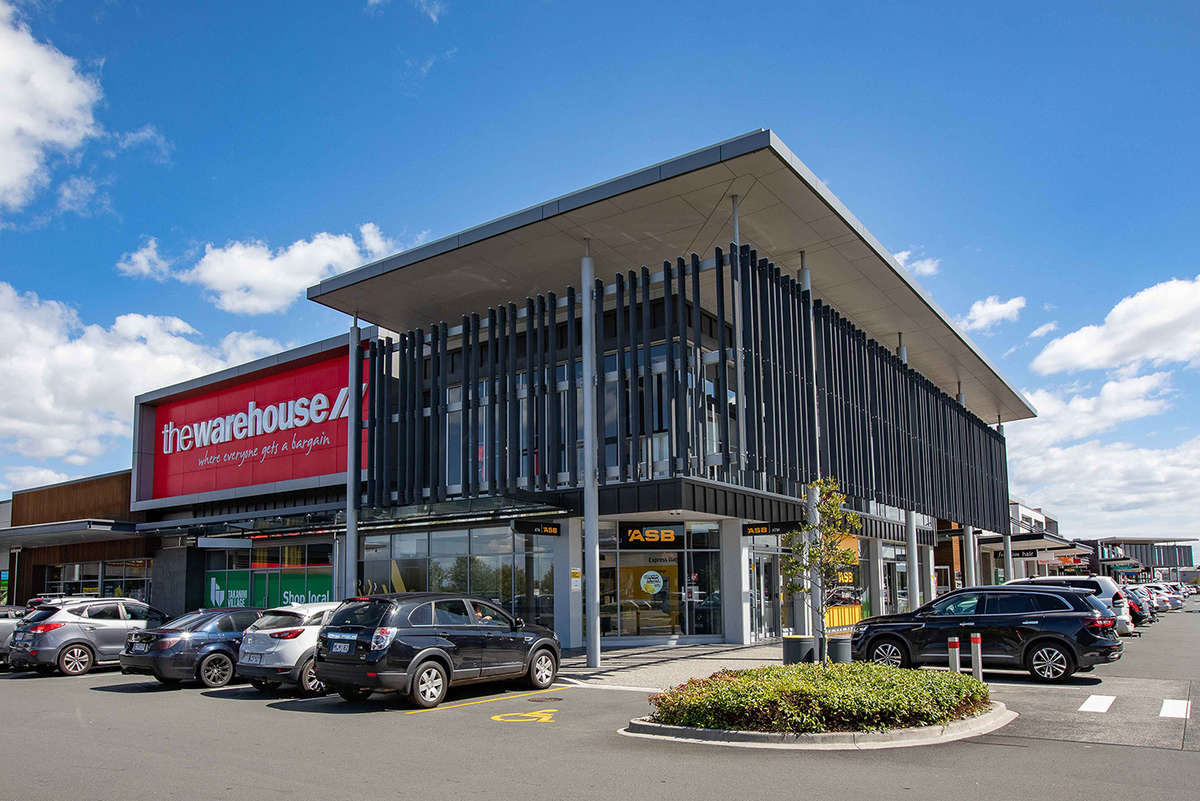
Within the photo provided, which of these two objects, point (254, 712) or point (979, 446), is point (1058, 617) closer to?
point (254, 712)

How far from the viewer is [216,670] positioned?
17.0 meters

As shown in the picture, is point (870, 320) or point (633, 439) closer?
point (633, 439)

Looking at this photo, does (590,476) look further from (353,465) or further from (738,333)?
(353,465)

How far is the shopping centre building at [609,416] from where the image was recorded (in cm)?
1983

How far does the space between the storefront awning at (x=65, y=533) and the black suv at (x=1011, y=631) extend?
88.6 ft

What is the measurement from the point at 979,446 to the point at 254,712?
33436mm

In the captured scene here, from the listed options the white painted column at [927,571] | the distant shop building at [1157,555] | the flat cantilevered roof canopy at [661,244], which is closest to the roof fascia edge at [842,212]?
the flat cantilevered roof canopy at [661,244]

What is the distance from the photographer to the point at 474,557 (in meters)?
24.9

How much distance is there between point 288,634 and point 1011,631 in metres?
12.2

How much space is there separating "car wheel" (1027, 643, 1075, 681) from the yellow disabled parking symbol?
27.4 feet

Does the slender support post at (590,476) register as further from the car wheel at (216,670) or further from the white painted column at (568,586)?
the car wheel at (216,670)

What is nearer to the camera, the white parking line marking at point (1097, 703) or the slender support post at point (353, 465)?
the white parking line marking at point (1097, 703)

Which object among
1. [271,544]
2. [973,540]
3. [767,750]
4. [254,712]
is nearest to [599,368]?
[254,712]

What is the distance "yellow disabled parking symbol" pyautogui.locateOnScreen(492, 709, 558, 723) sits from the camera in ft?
40.0
